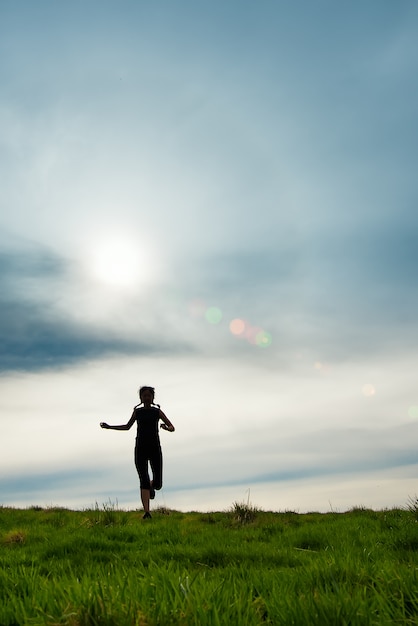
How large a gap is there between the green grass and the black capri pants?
3.93 ft

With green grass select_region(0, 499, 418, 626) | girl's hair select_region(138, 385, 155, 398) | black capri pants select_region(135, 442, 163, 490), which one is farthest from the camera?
girl's hair select_region(138, 385, 155, 398)

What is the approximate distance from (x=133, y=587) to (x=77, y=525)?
8.46 m

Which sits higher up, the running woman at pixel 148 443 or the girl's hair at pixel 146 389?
the girl's hair at pixel 146 389

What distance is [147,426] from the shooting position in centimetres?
1432

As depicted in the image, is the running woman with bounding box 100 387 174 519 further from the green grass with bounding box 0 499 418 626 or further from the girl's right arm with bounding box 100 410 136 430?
the green grass with bounding box 0 499 418 626

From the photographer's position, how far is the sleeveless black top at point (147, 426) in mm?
14281

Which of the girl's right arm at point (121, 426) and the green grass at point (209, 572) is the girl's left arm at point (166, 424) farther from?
the green grass at point (209, 572)

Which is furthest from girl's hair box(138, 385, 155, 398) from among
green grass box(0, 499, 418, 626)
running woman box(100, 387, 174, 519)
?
green grass box(0, 499, 418, 626)

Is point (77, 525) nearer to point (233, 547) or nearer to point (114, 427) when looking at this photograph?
point (114, 427)

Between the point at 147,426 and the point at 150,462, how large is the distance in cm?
95

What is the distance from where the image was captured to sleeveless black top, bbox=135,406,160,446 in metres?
14.3

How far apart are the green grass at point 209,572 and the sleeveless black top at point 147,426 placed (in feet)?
6.25

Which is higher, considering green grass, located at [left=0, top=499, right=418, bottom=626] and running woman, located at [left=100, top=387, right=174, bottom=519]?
running woman, located at [left=100, top=387, right=174, bottom=519]

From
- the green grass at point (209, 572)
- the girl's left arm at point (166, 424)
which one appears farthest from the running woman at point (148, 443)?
the green grass at point (209, 572)
